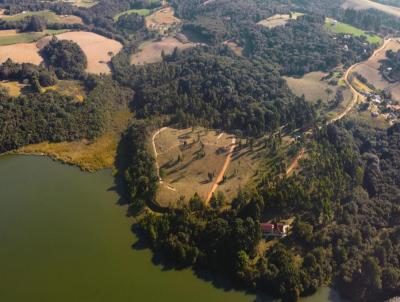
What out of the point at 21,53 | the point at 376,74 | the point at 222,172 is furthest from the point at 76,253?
the point at 376,74

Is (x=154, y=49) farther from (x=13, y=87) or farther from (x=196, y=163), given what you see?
(x=196, y=163)

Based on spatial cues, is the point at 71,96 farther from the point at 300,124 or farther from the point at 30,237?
the point at 300,124

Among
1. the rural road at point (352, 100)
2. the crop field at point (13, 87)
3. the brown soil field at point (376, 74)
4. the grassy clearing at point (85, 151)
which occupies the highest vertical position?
the crop field at point (13, 87)

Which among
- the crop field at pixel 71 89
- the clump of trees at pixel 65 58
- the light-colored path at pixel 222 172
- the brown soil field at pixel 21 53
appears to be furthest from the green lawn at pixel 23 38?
the light-colored path at pixel 222 172

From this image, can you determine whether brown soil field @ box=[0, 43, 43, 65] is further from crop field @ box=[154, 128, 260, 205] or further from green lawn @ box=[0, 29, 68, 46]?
crop field @ box=[154, 128, 260, 205]

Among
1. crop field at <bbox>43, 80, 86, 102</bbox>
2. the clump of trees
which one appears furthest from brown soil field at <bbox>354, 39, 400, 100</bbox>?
the clump of trees

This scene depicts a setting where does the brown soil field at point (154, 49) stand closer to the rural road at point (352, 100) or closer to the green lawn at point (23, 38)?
the green lawn at point (23, 38)

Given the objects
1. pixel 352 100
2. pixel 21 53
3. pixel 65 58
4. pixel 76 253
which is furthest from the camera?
pixel 21 53
